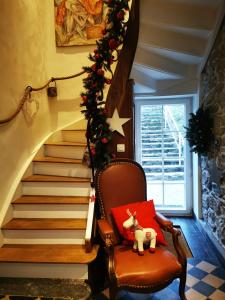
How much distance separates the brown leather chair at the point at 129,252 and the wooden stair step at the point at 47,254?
0.86 ft

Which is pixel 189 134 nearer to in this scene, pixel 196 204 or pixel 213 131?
pixel 213 131

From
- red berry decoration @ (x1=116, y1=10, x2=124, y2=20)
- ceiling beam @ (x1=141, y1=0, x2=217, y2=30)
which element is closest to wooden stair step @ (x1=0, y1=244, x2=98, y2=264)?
red berry decoration @ (x1=116, y1=10, x2=124, y2=20)

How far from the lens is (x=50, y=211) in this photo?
2488 mm

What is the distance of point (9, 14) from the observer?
105 inches

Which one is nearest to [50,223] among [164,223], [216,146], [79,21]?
[164,223]

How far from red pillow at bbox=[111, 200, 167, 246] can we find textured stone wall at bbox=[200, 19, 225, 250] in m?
1.07

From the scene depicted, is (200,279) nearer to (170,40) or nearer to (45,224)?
(45,224)

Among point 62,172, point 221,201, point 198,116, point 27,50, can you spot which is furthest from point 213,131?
point 27,50

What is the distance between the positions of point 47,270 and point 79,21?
11.4 ft

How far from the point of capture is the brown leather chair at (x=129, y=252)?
177 centimetres

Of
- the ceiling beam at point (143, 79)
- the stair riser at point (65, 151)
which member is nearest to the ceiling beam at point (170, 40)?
the ceiling beam at point (143, 79)

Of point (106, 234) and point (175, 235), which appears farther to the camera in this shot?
point (175, 235)

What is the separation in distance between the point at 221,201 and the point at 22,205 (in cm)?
224

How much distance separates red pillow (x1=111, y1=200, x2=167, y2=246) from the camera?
2.15 metres
